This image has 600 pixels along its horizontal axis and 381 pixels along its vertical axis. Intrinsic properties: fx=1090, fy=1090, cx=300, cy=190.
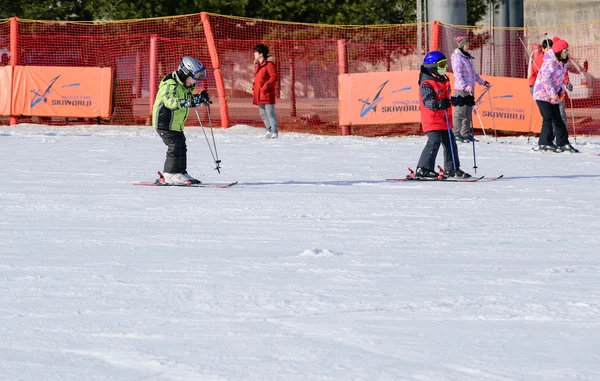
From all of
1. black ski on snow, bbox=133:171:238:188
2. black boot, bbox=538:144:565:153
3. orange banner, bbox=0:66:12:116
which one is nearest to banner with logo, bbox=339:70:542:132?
black boot, bbox=538:144:565:153

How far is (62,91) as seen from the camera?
802 inches

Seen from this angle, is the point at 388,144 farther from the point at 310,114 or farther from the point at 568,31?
the point at 568,31

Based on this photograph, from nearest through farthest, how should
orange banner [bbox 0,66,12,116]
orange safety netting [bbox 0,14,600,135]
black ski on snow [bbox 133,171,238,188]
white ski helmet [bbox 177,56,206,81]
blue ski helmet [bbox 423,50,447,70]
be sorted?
white ski helmet [bbox 177,56,206,81] < black ski on snow [bbox 133,171,238,188] < blue ski helmet [bbox 423,50,447,70] < orange banner [bbox 0,66,12,116] < orange safety netting [bbox 0,14,600,135]

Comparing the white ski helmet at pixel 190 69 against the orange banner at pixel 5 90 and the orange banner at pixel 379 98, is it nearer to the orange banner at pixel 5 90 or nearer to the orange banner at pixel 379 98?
the orange banner at pixel 379 98

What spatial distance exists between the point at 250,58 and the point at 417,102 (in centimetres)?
464

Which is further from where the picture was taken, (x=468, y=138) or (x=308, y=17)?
(x=308, y=17)

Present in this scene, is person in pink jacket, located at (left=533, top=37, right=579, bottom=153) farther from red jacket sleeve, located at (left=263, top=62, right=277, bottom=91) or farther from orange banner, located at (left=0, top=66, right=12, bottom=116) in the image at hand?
orange banner, located at (left=0, top=66, right=12, bottom=116)

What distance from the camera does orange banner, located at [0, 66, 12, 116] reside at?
20.5 m

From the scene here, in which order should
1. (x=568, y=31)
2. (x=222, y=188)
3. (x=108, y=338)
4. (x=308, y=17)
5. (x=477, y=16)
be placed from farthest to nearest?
(x=477, y=16) < (x=308, y=17) < (x=568, y=31) < (x=222, y=188) < (x=108, y=338)

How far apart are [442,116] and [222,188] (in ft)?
8.13

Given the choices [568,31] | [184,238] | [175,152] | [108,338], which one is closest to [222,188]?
[175,152]

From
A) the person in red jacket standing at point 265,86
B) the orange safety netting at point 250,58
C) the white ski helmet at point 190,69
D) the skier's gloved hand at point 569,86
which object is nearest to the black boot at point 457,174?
the white ski helmet at point 190,69

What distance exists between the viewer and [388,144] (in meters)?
16.8

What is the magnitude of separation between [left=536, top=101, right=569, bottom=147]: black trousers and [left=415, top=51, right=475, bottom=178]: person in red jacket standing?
320cm
